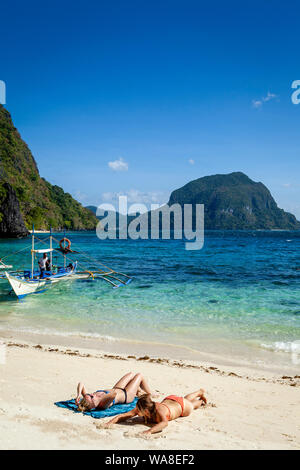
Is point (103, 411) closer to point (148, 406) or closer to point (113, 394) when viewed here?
point (113, 394)

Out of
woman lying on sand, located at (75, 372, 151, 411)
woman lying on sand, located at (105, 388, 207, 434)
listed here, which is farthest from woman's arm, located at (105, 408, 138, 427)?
woman lying on sand, located at (75, 372, 151, 411)

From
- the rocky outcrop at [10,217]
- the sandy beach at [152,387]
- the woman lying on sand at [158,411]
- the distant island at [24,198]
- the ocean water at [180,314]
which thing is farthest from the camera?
the distant island at [24,198]

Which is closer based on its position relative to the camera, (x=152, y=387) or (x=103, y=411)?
(x=103, y=411)

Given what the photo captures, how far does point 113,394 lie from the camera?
492 cm

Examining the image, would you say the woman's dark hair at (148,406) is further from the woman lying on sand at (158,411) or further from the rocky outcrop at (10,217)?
the rocky outcrop at (10,217)

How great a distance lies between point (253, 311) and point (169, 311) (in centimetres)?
332

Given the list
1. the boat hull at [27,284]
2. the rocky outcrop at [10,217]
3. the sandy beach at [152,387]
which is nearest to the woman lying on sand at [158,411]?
the sandy beach at [152,387]

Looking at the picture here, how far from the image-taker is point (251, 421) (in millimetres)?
4676

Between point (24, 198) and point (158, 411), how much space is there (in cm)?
9738

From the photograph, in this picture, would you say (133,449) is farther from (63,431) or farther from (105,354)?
(105,354)

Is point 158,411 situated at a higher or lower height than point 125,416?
higher

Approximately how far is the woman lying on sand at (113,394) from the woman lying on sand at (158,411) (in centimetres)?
50

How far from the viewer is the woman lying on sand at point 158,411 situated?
13.8 feet

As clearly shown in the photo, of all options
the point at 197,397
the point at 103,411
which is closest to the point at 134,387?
the point at 103,411
